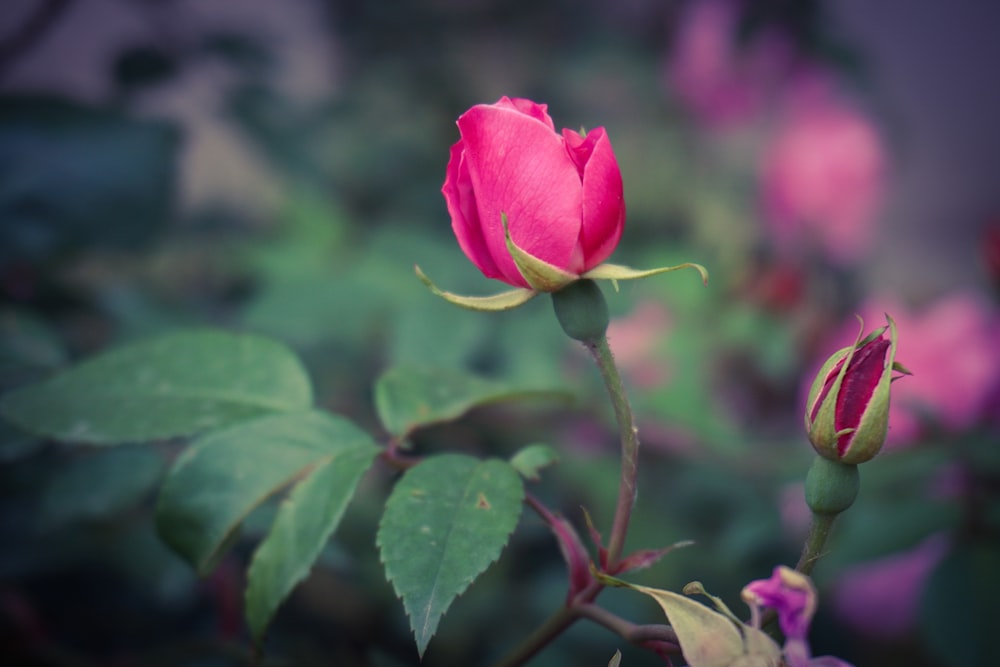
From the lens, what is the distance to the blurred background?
62cm

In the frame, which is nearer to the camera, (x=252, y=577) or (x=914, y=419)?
(x=252, y=577)

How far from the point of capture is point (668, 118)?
1389 millimetres

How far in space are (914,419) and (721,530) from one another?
0.24 m

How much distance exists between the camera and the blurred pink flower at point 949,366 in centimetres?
76

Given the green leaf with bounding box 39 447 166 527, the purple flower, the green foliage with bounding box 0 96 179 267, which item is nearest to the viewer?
the purple flower

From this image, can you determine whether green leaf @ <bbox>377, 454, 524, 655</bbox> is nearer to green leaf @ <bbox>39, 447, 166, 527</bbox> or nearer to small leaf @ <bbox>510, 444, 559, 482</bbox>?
small leaf @ <bbox>510, 444, 559, 482</bbox>

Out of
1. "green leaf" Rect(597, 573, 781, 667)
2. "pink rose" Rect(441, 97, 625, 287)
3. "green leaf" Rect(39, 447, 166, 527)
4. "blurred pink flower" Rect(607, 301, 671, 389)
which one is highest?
"pink rose" Rect(441, 97, 625, 287)

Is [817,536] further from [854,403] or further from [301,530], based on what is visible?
[301,530]

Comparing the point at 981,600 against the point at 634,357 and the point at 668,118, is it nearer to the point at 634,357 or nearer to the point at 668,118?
the point at 634,357

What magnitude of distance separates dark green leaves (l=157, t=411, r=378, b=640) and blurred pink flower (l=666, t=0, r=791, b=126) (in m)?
1.00

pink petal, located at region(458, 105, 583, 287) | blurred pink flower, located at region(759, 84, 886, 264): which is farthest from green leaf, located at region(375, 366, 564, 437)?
blurred pink flower, located at region(759, 84, 886, 264)

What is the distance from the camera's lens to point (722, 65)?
1.17 metres

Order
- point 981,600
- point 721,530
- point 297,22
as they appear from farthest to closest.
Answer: point 297,22 < point 721,530 < point 981,600

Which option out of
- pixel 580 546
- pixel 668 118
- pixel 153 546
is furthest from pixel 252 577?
pixel 668 118
